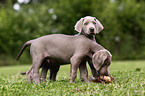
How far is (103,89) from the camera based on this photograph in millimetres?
5531

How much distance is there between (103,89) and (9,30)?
2809cm

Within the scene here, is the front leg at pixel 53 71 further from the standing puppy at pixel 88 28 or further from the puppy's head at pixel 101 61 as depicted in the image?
the puppy's head at pixel 101 61

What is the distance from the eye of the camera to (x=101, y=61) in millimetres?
6344

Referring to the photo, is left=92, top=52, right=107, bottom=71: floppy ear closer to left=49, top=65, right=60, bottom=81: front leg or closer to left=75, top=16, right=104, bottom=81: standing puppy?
left=75, top=16, right=104, bottom=81: standing puppy

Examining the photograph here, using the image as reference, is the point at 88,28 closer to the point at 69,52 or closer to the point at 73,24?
the point at 69,52

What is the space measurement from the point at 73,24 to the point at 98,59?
87.3ft

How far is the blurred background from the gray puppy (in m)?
23.1

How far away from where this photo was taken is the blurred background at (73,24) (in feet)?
102

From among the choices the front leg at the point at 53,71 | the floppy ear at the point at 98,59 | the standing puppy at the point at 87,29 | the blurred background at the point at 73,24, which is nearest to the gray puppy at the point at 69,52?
the floppy ear at the point at 98,59

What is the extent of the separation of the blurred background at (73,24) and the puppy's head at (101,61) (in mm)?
23850

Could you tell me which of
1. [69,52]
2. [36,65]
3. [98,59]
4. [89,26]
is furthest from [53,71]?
[89,26]

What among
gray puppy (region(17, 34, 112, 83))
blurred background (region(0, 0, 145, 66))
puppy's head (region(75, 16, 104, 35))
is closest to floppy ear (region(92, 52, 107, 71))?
gray puppy (region(17, 34, 112, 83))

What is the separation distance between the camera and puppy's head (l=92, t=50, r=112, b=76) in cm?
635

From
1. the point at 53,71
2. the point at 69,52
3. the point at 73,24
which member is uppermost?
the point at 73,24
